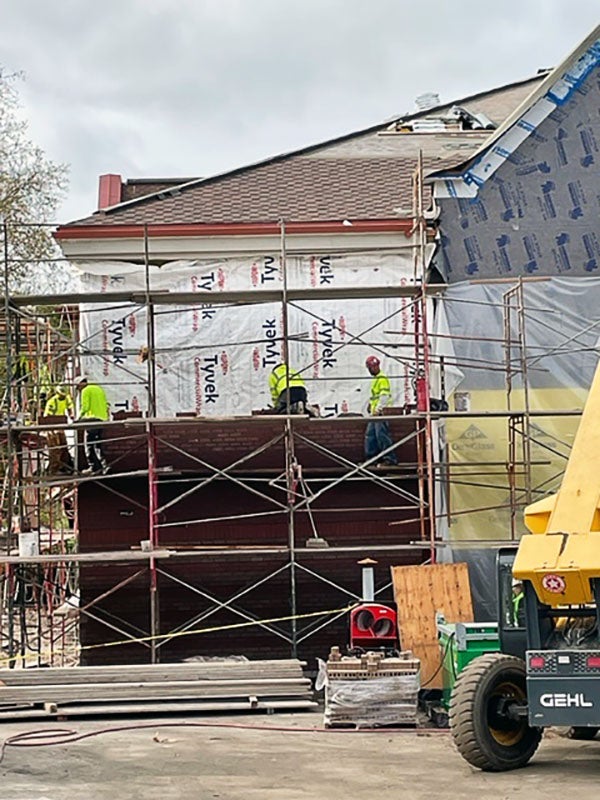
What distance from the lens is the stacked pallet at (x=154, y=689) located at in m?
16.4

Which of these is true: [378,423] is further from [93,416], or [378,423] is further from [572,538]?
[572,538]

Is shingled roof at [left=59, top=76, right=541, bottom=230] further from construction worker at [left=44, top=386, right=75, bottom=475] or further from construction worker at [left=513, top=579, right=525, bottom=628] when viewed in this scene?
construction worker at [left=513, top=579, right=525, bottom=628]

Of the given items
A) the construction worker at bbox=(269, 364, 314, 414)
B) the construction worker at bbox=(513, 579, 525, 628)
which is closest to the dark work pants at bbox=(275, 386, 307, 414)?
the construction worker at bbox=(269, 364, 314, 414)

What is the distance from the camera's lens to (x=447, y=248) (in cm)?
1997

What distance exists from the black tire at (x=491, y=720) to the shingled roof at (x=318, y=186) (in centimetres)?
999

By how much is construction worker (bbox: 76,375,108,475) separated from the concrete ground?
176 inches

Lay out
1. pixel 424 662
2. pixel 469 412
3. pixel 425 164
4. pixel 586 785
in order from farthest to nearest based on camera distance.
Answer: pixel 425 164 → pixel 469 412 → pixel 424 662 → pixel 586 785

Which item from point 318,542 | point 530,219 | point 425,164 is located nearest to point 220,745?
point 318,542

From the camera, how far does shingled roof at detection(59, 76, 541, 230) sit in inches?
828

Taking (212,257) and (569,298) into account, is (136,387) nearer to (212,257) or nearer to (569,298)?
(212,257)

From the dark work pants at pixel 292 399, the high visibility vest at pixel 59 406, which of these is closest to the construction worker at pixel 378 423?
the dark work pants at pixel 292 399

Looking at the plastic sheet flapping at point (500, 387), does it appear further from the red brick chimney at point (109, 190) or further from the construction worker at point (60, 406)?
the red brick chimney at point (109, 190)

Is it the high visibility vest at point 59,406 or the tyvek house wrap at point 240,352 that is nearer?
the tyvek house wrap at point 240,352

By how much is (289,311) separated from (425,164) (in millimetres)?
4246
